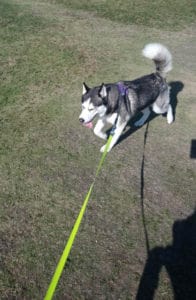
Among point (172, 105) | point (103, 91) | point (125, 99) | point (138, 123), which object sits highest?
point (103, 91)

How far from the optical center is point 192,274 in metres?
4.73

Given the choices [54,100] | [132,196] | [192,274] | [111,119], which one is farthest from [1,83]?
[192,274]

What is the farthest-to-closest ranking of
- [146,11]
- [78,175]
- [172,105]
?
1. [146,11]
2. [172,105]
3. [78,175]

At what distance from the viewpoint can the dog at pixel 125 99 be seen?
575 centimetres

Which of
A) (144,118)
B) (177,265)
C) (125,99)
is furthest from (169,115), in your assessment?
(177,265)

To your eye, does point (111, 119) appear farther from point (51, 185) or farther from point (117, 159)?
point (51, 185)

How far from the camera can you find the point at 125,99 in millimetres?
6371

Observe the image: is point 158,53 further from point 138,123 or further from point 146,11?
point 146,11

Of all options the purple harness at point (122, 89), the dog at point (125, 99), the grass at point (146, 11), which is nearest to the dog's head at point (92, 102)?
the dog at point (125, 99)

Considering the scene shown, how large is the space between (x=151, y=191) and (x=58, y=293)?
7.89 feet

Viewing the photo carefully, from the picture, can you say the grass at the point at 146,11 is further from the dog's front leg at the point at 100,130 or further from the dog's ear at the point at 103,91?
the dog's ear at the point at 103,91

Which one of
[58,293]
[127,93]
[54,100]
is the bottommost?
[58,293]

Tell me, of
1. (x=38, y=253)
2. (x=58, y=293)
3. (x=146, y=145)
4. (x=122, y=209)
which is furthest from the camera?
(x=146, y=145)

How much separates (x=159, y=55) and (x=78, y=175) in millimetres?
2842
